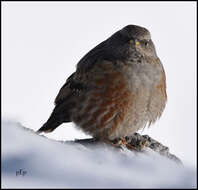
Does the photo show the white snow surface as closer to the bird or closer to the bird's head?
the bird

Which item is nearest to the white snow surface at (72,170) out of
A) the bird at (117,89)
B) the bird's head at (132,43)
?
the bird at (117,89)

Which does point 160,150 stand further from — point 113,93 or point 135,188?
point 135,188

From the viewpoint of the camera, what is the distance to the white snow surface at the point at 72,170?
282cm

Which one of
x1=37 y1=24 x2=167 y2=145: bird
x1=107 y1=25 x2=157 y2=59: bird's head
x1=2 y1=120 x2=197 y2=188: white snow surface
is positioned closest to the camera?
x1=2 y1=120 x2=197 y2=188: white snow surface

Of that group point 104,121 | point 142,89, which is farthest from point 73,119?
point 142,89

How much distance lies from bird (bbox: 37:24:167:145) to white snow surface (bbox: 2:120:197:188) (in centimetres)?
350

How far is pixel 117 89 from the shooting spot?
696 centimetres

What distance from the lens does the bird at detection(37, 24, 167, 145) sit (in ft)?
22.9

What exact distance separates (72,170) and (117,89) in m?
3.99

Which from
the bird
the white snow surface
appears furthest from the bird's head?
the white snow surface

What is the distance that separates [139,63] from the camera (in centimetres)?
718

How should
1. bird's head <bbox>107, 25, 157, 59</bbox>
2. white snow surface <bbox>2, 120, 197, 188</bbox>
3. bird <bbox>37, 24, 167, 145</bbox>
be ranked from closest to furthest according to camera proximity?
white snow surface <bbox>2, 120, 197, 188</bbox>, bird <bbox>37, 24, 167, 145</bbox>, bird's head <bbox>107, 25, 157, 59</bbox>

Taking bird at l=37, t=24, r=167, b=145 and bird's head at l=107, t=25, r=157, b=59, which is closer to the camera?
bird at l=37, t=24, r=167, b=145

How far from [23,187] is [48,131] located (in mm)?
5266
